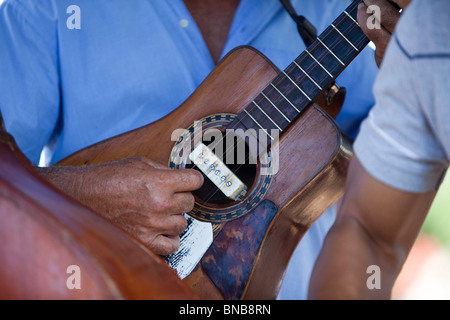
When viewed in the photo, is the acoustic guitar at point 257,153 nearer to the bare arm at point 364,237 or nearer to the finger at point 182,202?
the finger at point 182,202

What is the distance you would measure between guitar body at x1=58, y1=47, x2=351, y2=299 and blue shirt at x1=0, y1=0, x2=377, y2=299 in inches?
5.1

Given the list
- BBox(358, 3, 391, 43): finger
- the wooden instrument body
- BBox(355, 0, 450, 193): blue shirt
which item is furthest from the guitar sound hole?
the wooden instrument body

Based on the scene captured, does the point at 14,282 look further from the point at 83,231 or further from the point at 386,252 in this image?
the point at 386,252

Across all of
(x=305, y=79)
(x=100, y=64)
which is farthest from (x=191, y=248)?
(x=100, y=64)

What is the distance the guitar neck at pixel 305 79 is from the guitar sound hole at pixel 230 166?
0.04 meters

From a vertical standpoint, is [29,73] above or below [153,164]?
above

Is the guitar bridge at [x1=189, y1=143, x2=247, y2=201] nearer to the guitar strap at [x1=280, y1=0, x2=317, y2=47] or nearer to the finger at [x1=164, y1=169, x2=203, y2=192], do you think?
the finger at [x1=164, y1=169, x2=203, y2=192]

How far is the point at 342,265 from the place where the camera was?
0.64 meters

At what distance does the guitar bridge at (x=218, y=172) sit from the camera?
102 cm

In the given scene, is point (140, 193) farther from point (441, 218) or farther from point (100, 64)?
point (441, 218)

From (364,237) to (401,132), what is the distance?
14 cm

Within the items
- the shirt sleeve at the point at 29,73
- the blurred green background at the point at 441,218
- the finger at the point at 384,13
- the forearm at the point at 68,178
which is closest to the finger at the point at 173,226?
the forearm at the point at 68,178

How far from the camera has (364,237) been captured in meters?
0.66

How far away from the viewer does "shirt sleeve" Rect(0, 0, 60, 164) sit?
3.89 feet
